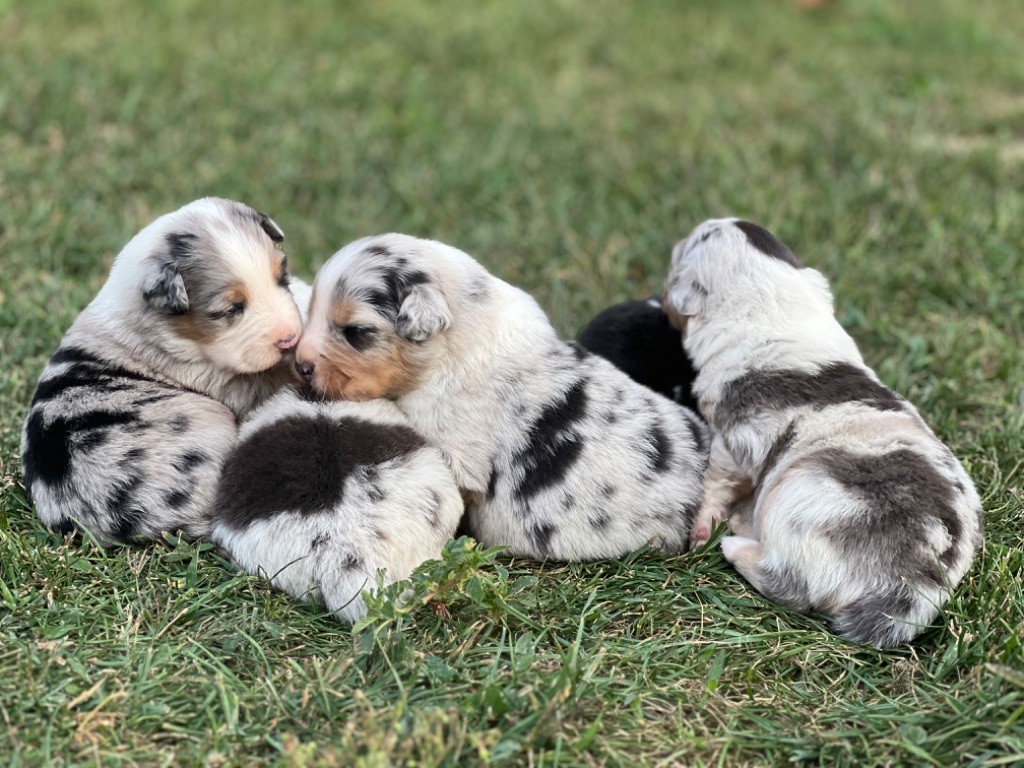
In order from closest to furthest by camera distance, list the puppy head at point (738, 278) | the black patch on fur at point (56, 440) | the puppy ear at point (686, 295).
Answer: the black patch on fur at point (56, 440) → the puppy head at point (738, 278) → the puppy ear at point (686, 295)

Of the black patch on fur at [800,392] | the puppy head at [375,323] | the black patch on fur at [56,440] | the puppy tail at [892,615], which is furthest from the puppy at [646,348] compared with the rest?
the black patch on fur at [56,440]

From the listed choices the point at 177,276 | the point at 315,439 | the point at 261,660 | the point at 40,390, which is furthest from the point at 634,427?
the point at 40,390

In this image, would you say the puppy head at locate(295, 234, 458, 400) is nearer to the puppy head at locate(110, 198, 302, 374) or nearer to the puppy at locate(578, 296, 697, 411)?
the puppy head at locate(110, 198, 302, 374)

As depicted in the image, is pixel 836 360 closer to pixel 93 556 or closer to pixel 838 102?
pixel 93 556

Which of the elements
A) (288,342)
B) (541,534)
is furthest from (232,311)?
(541,534)

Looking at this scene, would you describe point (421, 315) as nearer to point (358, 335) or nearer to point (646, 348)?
point (358, 335)

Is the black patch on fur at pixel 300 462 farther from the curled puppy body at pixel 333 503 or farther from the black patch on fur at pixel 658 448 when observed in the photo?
the black patch on fur at pixel 658 448
